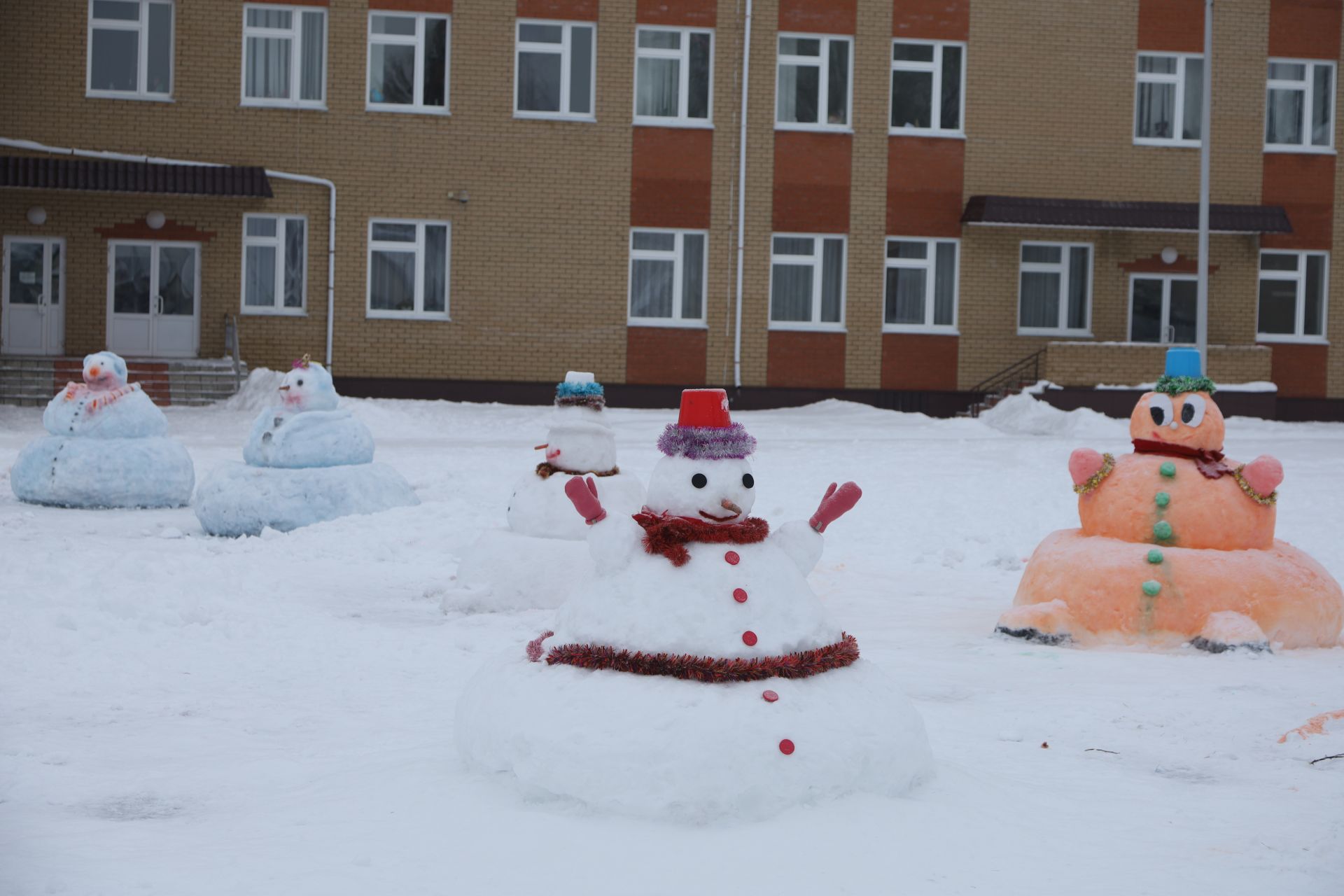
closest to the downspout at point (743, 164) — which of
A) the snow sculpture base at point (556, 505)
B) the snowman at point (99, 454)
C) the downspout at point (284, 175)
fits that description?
the downspout at point (284, 175)

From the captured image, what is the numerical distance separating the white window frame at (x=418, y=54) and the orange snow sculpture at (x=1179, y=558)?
58.2 feet

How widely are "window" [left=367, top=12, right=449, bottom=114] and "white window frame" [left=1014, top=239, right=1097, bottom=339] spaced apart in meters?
10.3

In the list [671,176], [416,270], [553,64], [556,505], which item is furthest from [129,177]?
[556,505]

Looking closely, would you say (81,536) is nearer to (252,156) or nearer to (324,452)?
(324,452)

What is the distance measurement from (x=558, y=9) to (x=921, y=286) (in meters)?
7.61

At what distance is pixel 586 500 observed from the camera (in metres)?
5.33

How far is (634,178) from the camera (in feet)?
81.7

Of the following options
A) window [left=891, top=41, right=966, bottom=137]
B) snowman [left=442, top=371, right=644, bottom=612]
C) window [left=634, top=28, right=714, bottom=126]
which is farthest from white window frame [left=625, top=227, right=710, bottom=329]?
snowman [left=442, top=371, right=644, bottom=612]

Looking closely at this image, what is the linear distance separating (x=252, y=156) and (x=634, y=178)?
6.15m

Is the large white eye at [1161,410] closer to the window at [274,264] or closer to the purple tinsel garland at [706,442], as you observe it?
the purple tinsel garland at [706,442]

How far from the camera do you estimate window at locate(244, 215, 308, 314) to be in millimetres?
24562

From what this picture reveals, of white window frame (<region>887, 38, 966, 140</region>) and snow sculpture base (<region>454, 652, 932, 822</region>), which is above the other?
white window frame (<region>887, 38, 966, 140</region>)

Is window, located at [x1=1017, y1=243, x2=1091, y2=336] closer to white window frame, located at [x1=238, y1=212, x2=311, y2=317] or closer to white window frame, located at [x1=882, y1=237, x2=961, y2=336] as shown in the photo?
white window frame, located at [x1=882, y1=237, x2=961, y2=336]

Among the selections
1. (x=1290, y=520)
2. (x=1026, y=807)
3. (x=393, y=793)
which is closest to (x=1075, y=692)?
(x=1026, y=807)
